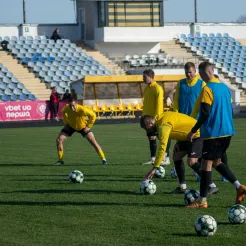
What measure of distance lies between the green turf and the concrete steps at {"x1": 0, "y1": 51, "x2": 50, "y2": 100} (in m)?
26.4

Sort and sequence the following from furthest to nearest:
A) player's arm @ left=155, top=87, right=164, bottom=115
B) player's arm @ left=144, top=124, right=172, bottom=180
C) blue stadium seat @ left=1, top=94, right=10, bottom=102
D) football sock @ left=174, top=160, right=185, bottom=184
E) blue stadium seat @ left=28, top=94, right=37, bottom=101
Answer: blue stadium seat @ left=28, top=94, right=37, bottom=101 → blue stadium seat @ left=1, top=94, right=10, bottom=102 → player's arm @ left=155, top=87, right=164, bottom=115 → football sock @ left=174, top=160, right=185, bottom=184 → player's arm @ left=144, top=124, right=172, bottom=180

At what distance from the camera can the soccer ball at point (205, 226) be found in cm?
896

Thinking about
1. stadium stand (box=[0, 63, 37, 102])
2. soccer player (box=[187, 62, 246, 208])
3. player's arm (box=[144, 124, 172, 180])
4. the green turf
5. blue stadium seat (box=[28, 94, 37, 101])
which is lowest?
blue stadium seat (box=[28, 94, 37, 101])

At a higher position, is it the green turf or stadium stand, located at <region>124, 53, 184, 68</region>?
the green turf

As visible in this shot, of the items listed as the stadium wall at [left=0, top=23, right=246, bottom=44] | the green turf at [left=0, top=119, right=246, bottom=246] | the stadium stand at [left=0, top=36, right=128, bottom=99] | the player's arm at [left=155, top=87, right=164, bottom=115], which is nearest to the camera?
the green turf at [left=0, top=119, right=246, bottom=246]

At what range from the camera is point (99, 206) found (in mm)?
11508

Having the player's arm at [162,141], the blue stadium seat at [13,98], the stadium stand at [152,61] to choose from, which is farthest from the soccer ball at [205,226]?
the stadium stand at [152,61]

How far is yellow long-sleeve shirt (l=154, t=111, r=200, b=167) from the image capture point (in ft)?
38.2

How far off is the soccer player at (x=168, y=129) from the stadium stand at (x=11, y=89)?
105ft

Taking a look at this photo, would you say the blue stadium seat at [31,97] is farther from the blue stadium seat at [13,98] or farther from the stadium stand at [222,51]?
the stadium stand at [222,51]

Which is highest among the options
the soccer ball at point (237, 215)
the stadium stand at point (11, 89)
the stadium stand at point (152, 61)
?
the soccer ball at point (237, 215)

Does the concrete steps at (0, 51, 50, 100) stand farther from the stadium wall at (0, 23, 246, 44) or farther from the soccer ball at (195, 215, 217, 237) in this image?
the soccer ball at (195, 215, 217, 237)

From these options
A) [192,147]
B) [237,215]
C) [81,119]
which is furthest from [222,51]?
[237,215]

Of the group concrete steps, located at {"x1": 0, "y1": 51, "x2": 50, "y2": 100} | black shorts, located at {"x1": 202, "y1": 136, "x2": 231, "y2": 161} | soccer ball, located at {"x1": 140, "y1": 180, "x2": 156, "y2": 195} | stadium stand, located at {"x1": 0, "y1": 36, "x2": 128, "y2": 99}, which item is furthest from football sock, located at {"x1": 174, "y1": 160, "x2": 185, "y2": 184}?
stadium stand, located at {"x1": 0, "y1": 36, "x2": 128, "y2": 99}
